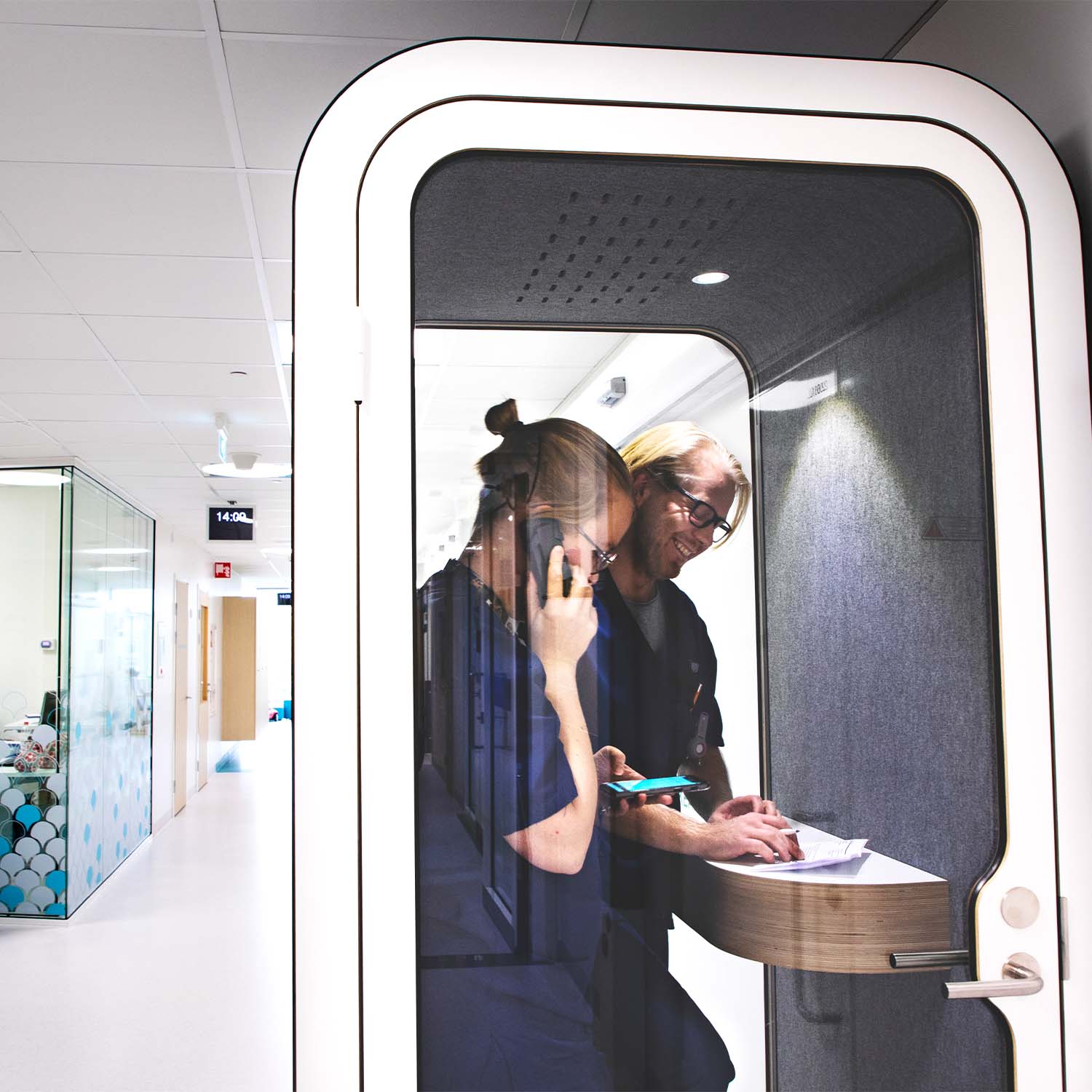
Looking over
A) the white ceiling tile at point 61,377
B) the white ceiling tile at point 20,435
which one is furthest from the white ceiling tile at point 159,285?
the white ceiling tile at point 20,435

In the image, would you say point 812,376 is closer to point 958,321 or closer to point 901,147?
point 958,321

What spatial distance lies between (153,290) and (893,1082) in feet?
10.2

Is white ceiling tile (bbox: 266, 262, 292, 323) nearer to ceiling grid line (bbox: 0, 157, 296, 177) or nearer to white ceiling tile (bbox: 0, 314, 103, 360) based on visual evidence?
ceiling grid line (bbox: 0, 157, 296, 177)

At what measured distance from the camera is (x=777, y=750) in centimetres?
130

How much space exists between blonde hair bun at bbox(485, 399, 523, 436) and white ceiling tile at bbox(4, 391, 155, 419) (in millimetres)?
3941

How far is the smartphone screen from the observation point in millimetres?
1257

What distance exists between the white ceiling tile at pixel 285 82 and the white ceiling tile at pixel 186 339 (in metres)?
1.39

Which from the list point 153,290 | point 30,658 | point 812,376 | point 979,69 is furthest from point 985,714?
point 30,658

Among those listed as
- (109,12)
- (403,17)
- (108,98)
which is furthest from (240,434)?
(403,17)

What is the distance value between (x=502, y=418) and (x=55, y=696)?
242 inches

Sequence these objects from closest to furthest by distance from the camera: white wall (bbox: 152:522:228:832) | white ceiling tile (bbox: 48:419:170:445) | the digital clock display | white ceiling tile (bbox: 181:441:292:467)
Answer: white ceiling tile (bbox: 48:419:170:445), white ceiling tile (bbox: 181:441:292:467), the digital clock display, white wall (bbox: 152:522:228:832)

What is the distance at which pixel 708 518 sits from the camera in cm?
130

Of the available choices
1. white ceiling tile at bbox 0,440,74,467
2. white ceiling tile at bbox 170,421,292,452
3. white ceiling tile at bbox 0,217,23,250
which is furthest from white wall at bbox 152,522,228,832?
white ceiling tile at bbox 0,217,23,250

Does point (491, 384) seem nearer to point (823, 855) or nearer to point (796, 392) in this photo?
point (796, 392)
